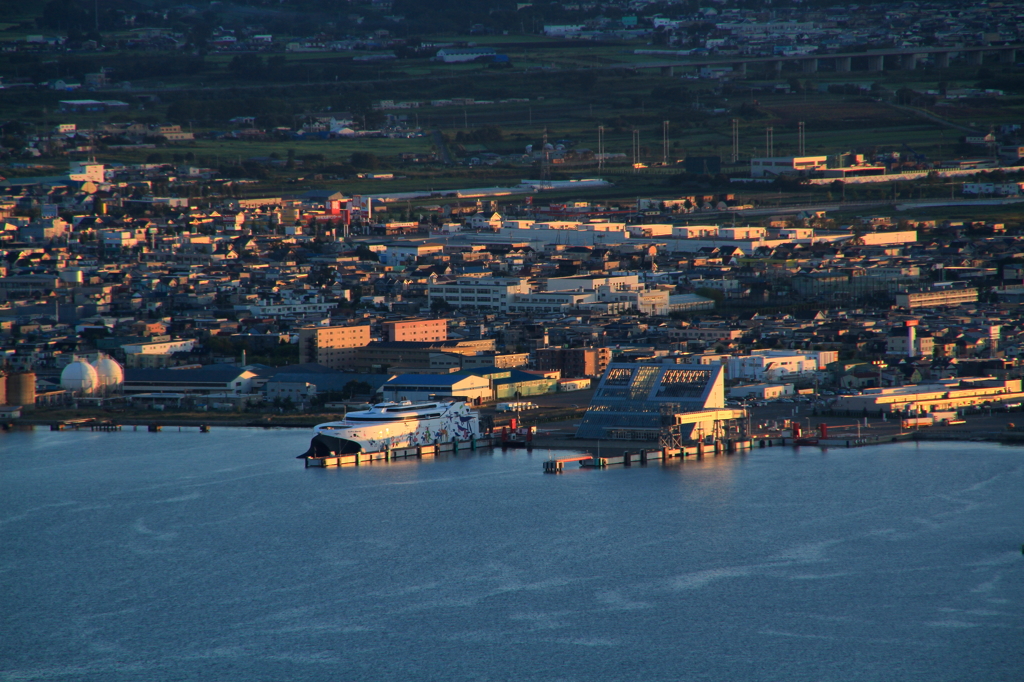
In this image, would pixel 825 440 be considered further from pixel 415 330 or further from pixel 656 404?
pixel 415 330

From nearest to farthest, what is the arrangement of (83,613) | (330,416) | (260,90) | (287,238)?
(83,613) < (330,416) < (287,238) < (260,90)

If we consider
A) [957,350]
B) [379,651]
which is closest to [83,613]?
[379,651]

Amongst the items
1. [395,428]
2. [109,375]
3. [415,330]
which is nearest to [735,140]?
[415,330]

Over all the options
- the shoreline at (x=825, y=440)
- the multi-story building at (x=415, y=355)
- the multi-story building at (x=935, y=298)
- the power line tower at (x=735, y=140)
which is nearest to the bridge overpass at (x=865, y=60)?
the power line tower at (x=735, y=140)

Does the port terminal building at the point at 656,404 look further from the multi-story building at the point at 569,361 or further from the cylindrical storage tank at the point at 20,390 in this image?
the cylindrical storage tank at the point at 20,390

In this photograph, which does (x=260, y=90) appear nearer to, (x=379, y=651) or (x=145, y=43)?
(x=145, y=43)

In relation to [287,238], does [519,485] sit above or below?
below
